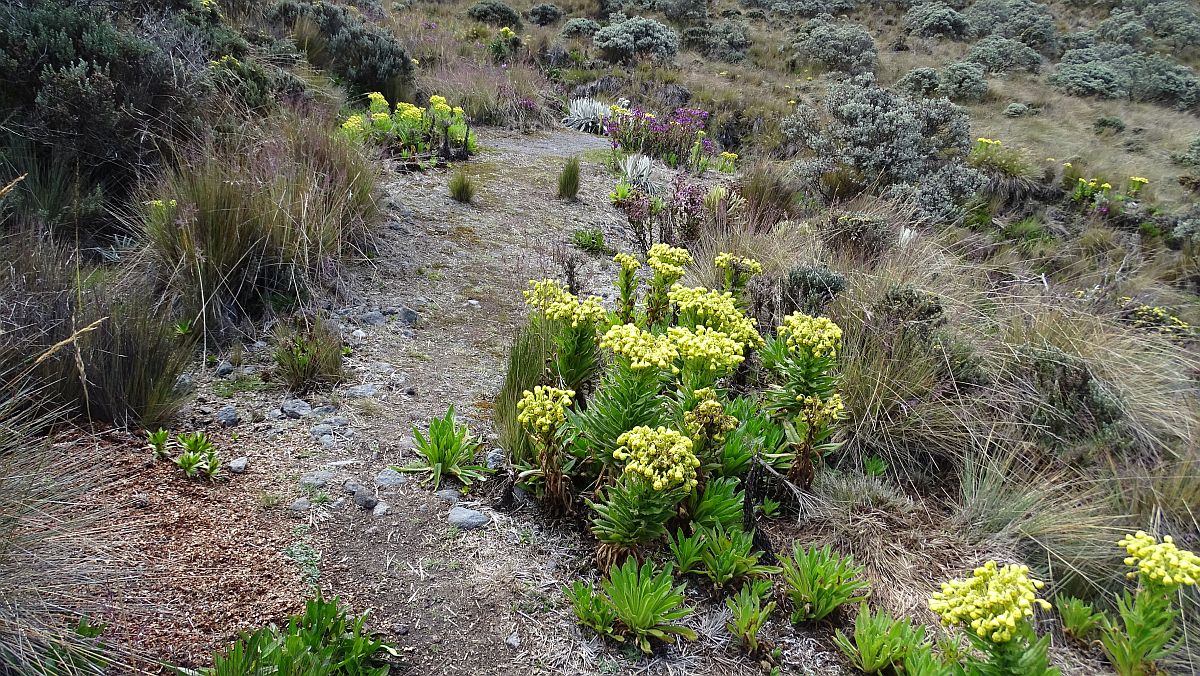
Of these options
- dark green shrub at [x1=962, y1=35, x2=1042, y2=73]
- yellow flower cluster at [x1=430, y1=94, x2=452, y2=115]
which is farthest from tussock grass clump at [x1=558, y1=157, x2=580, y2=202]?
dark green shrub at [x1=962, y1=35, x2=1042, y2=73]

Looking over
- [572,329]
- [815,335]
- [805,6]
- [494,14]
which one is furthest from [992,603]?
[805,6]

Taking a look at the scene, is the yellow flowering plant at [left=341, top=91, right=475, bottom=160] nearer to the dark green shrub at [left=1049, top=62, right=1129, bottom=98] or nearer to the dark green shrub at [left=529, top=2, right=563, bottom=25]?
the dark green shrub at [left=529, top=2, right=563, bottom=25]

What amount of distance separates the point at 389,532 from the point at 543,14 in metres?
20.9

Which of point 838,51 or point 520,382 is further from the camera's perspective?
point 838,51

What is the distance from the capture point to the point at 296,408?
3.28 m

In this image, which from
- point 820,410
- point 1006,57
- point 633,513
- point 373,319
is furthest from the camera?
point 1006,57

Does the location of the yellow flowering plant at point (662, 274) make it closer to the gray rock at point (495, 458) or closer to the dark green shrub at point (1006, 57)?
the gray rock at point (495, 458)

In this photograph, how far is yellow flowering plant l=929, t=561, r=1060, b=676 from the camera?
5.48 ft

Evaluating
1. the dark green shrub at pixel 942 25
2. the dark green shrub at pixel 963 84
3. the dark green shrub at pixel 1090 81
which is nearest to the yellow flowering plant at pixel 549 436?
the dark green shrub at pixel 963 84

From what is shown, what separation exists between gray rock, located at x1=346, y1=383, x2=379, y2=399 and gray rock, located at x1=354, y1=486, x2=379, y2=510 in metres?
0.80

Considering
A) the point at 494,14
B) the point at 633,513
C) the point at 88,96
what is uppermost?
the point at 494,14

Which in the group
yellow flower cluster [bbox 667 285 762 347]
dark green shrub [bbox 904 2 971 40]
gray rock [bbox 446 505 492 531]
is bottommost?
gray rock [bbox 446 505 492 531]

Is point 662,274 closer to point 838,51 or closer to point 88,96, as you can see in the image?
point 88,96

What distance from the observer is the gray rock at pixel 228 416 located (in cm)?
309
